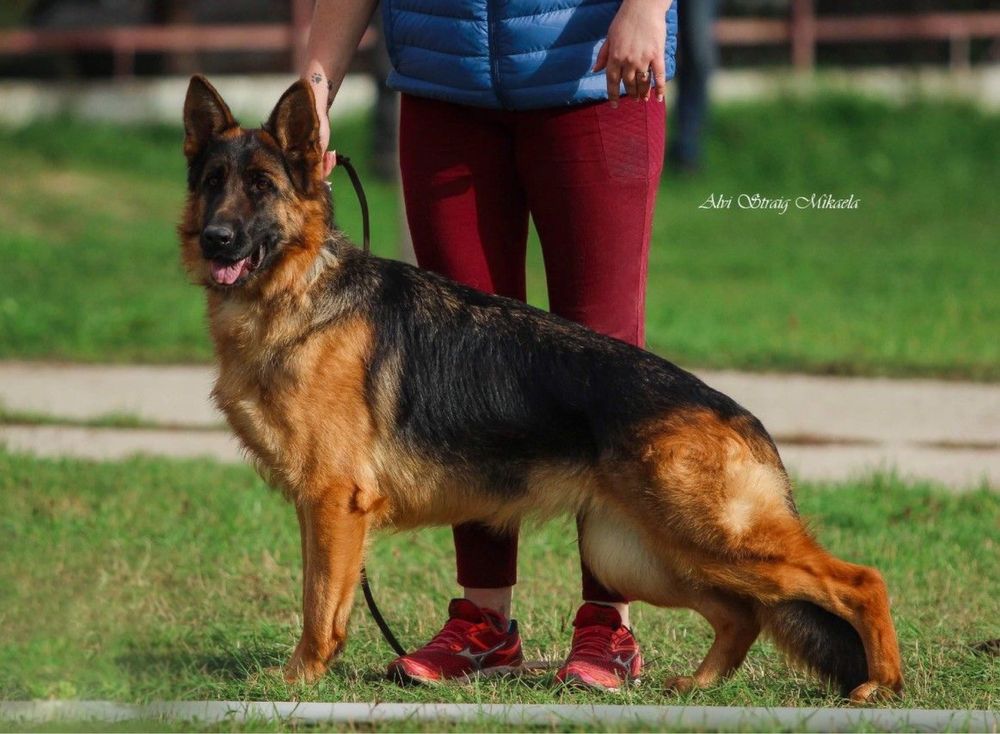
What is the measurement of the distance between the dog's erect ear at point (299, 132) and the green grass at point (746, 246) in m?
5.31

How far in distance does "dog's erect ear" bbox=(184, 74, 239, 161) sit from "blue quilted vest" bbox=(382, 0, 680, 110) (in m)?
0.65

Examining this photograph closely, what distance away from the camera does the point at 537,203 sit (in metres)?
4.43

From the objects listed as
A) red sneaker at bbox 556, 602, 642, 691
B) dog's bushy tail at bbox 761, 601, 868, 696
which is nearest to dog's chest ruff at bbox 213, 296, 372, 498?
red sneaker at bbox 556, 602, 642, 691

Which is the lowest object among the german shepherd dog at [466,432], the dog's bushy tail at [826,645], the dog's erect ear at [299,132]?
the dog's bushy tail at [826,645]

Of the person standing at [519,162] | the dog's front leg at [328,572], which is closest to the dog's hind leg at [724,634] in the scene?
the person standing at [519,162]

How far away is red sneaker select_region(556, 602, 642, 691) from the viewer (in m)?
4.32

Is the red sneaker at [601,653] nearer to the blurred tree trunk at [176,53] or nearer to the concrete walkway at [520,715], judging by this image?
the concrete walkway at [520,715]

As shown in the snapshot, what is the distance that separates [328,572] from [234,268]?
899mm

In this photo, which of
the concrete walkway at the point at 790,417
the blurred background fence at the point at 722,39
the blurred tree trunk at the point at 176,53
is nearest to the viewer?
the concrete walkway at the point at 790,417

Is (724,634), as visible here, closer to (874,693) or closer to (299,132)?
(874,693)

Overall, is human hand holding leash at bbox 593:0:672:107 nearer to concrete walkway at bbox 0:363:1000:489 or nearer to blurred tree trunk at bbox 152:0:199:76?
concrete walkway at bbox 0:363:1000:489

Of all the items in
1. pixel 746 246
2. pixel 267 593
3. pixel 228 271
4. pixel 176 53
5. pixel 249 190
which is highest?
pixel 176 53

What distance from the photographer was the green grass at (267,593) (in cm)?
430

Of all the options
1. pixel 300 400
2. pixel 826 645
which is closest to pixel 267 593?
pixel 300 400
